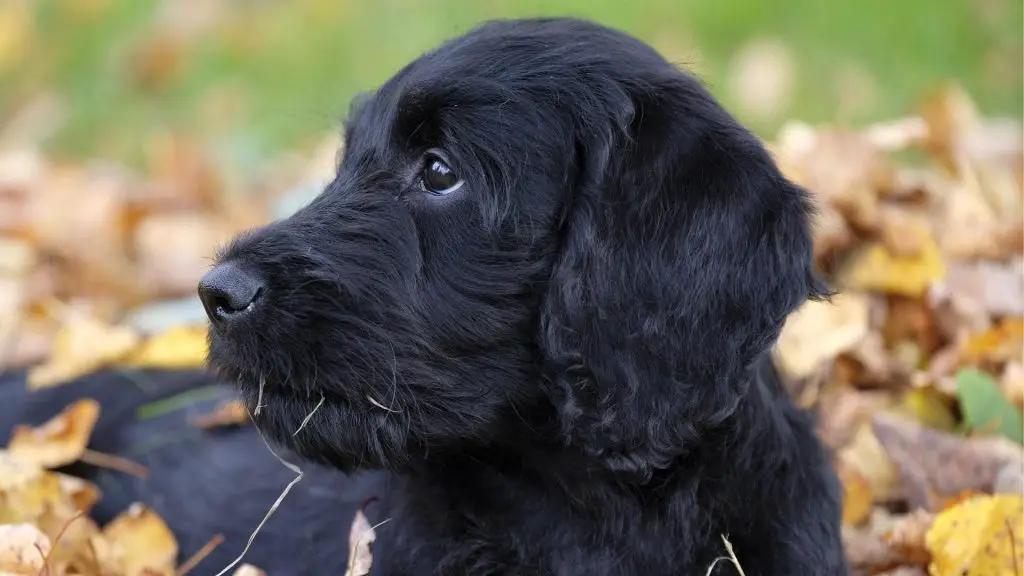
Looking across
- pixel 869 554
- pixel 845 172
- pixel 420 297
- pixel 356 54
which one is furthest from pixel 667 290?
pixel 356 54

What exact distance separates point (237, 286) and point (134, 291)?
318 centimetres

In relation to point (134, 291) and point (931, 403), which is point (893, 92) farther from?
point (134, 291)

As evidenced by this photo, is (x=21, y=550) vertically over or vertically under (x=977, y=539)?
under

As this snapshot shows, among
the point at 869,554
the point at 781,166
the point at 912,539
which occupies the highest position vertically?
the point at 781,166

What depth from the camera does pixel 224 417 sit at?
366 centimetres

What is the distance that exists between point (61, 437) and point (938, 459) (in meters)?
2.58

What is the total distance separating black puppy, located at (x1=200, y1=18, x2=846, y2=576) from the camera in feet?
7.82

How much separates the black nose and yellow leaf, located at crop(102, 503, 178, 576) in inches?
38.3

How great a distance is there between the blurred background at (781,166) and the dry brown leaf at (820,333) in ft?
0.03

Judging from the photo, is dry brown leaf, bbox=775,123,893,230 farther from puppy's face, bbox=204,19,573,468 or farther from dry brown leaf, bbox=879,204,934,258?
puppy's face, bbox=204,19,573,468

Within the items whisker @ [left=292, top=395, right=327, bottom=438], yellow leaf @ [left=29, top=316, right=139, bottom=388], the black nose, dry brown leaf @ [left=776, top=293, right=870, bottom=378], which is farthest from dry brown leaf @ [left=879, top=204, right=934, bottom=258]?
yellow leaf @ [left=29, top=316, right=139, bottom=388]

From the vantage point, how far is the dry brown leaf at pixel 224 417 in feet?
12.0

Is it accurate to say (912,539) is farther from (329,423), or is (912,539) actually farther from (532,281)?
(329,423)

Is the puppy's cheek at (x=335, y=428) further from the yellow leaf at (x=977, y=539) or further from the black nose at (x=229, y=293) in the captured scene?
the yellow leaf at (x=977, y=539)
